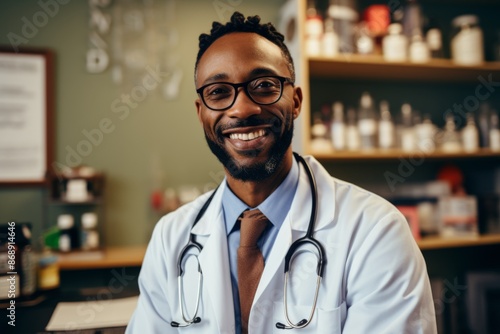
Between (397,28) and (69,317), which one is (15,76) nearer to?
(69,317)

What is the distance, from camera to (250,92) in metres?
1.02

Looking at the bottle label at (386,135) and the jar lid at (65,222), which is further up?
the bottle label at (386,135)

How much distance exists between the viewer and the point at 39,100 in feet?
6.64

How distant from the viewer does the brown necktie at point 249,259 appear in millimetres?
967

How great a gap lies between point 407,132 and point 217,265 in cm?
153

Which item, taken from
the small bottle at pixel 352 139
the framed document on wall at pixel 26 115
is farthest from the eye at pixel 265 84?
the framed document on wall at pixel 26 115

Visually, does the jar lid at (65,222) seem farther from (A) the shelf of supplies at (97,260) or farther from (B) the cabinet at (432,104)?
(B) the cabinet at (432,104)

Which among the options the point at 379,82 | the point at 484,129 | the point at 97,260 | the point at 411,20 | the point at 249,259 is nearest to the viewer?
the point at 249,259

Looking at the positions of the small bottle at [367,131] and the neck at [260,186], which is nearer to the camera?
the neck at [260,186]

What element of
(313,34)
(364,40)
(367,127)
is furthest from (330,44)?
(367,127)

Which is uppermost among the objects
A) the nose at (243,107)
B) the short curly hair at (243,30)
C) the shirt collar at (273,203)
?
the short curly hair at (243,30)

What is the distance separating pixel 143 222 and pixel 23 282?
84 cm

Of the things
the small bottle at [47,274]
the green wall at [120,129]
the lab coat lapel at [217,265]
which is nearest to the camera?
the lab coat lapel at [217,265]

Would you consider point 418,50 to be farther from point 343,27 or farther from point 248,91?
point 248,91
